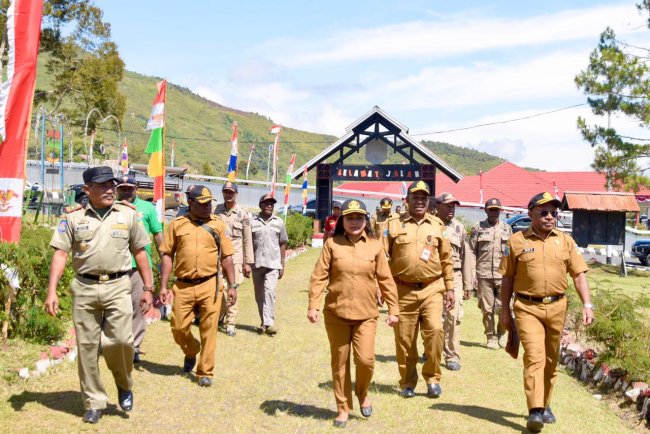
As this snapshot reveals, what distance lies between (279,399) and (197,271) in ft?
4.99

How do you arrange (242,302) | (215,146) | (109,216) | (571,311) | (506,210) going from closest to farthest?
(109,216), (571,311), (242,302), (506,210), (215,146)

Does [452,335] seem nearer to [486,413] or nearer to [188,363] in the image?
[486,413]

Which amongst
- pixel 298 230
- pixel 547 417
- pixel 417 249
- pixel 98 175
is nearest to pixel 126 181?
pixel 98 175

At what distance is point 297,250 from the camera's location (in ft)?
80.8

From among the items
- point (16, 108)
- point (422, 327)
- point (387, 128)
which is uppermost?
point (387, 128)

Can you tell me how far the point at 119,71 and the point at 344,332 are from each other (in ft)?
114

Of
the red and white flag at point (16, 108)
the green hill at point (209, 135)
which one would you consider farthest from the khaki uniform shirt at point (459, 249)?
the green hill at point (209, 135)

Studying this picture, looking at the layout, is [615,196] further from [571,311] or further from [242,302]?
[242,302]

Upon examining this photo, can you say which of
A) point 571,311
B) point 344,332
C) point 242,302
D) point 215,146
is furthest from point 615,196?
point 215,146

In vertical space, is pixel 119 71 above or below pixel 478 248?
above

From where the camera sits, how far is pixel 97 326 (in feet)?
18.8

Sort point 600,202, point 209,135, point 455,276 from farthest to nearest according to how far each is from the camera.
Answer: point 209,135
point 600,202
point 455,276

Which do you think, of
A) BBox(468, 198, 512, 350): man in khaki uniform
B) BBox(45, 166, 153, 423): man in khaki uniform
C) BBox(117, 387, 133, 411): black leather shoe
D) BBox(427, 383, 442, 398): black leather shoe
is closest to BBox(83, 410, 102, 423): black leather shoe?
BBox(45, 166, 153, 423): man in khaki uniform

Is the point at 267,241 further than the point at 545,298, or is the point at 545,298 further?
the point at 267,241
